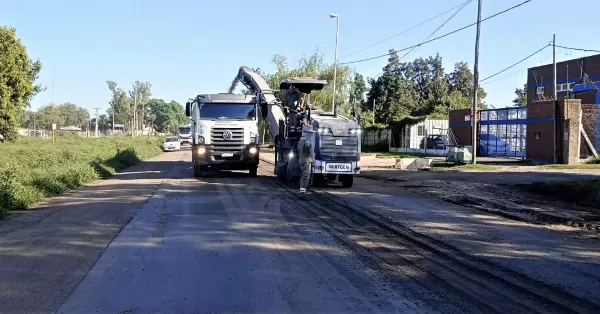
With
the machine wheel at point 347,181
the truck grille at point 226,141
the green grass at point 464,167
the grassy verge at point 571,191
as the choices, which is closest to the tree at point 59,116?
the green grass at point 464,167

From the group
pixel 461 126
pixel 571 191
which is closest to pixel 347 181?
pixel 571 191

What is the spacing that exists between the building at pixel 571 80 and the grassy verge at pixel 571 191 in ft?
104

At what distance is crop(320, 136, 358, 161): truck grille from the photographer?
1700cm

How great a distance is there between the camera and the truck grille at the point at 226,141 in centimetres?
2136

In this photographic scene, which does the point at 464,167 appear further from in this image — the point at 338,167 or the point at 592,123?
the point at 338,167

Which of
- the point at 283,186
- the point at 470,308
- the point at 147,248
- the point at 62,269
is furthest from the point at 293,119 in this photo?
the point at 470,308

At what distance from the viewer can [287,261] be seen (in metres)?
7.65

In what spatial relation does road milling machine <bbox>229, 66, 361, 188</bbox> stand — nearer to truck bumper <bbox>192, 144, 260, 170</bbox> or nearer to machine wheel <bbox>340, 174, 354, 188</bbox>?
machine wheel <bbox>340, 174, 354, 188</bbox>

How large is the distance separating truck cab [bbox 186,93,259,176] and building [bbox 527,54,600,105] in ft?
110

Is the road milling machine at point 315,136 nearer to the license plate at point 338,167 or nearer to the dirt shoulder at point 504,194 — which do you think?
the license plate at point 338,167

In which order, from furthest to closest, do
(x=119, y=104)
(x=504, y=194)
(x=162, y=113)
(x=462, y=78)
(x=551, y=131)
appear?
(x=162, y=113), (x=119, y=104), (x=462, y=78), (x=551, y=131), (x=504, y=194)

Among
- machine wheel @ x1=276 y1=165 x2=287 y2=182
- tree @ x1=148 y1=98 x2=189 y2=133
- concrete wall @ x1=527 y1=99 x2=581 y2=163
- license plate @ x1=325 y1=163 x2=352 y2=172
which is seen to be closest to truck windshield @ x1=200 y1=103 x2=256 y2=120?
machine wheel @ x1=276 y1=165 x2=287 y2=182

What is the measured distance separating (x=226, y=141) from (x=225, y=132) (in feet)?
1.19

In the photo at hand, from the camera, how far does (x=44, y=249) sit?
27.5 feet
